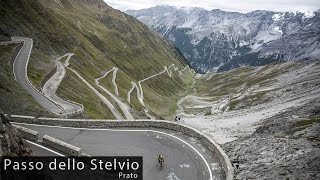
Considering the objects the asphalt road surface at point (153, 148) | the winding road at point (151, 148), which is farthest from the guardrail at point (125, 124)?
the asphalt road surface at point (153, 148)

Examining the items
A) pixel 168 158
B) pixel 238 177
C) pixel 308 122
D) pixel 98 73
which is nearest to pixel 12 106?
pixel 168 158

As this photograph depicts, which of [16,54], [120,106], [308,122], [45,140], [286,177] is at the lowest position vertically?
[286,177]

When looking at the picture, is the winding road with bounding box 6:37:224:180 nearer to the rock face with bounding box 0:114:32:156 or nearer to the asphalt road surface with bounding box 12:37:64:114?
the rock face with bounding box 0:114:32:156

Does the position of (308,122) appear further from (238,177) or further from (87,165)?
(87,165)

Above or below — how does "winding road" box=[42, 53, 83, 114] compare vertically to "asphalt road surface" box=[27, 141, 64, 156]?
above

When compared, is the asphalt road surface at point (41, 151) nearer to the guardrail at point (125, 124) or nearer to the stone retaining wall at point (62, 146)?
the stone retaining wall at point (62, 146)

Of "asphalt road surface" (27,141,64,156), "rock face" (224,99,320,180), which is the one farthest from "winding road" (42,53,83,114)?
"rock face" (224,99,320,180)

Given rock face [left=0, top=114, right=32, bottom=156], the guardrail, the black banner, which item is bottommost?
the black banner
